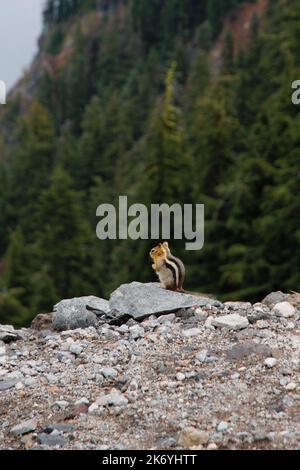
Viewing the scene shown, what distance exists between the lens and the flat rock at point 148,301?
28.6ft

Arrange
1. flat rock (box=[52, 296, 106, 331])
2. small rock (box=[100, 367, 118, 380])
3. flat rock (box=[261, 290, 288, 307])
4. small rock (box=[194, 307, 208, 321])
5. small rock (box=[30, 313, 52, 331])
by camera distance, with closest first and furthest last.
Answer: small rock (box=[100, 367, 118, 380])
small rock (box=[194, 307, 208, 321])
flat rock (box=[52, 296, 106, 331])
flat rock (box=[261, 290, 288, 307])
small rock (box=[30, 313, 52, 331])

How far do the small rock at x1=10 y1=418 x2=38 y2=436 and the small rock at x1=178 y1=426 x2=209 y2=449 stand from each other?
57.6 inches

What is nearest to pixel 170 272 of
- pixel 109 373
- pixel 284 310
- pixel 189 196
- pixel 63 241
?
pixel 284 310

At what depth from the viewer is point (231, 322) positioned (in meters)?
7.91

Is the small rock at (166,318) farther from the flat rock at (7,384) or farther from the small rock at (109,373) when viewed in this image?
the flat rock at (7,384)

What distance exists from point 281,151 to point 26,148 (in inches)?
2150

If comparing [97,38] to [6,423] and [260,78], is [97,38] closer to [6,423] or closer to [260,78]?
[260,78]

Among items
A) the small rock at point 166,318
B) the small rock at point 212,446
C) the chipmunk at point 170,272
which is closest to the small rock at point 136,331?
the small rock at point 166,318

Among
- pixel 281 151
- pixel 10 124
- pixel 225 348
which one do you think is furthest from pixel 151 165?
pixel 10 124

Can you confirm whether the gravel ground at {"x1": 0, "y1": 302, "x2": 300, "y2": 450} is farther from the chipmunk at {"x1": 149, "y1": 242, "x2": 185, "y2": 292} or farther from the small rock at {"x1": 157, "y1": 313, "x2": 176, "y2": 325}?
the chipmunk at {"x1": 149, "y1": 242, "x2": 185, "y2": 292}

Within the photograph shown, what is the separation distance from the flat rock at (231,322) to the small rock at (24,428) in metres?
2.67

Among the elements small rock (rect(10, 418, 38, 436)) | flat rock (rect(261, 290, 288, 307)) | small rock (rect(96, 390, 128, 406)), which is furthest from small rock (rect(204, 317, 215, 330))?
small rock (rect(10, 418, 38, 436))

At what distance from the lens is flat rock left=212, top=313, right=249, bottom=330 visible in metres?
7.83
